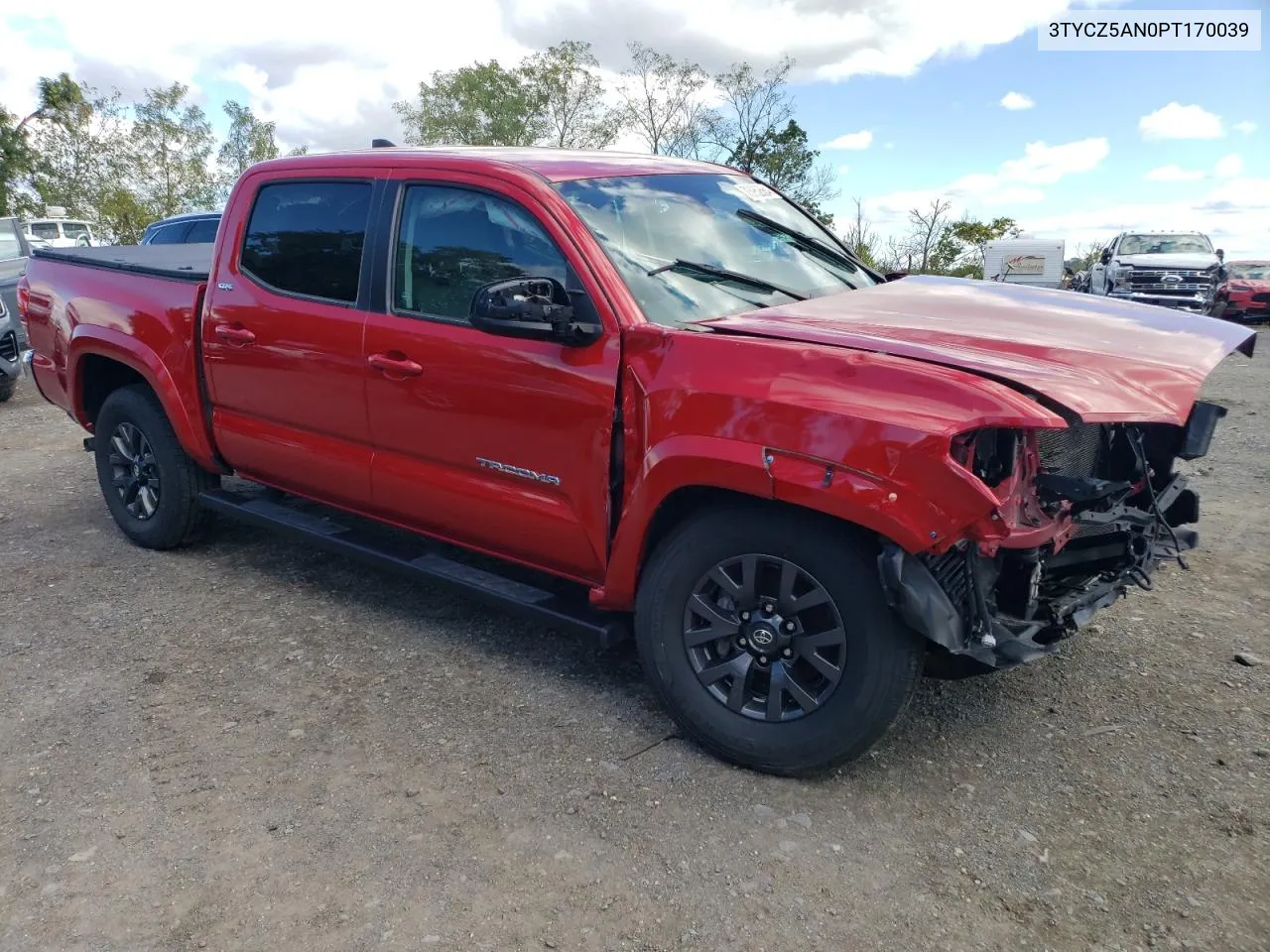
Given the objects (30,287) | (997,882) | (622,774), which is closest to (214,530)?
(30,287)

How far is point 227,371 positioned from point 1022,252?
3001 centimetres

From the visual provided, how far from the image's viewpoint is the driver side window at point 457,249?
3.54 m

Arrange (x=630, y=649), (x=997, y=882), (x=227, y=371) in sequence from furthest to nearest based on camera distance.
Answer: (x=227, y=371) → (x=630, y=649) → (x=997, y=882)

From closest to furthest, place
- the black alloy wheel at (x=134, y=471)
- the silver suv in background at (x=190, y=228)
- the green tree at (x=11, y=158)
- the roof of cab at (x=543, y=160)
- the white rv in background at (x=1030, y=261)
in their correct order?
the roof of cab at (x=543, y=160) < the black alloy wheel at (x=134, y=471) < the silver suv in background at (x=190, y=228) < the white rv in background at (x=1030, y=261) < the green tree at (x=11, y=158)

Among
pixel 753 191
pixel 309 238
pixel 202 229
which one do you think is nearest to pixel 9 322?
pixel 202 229

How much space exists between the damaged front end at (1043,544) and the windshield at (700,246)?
1125mm

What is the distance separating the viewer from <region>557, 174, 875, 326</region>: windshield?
11.3 feet

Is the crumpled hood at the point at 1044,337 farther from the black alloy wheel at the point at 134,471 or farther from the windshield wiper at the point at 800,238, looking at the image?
the black alloy wheel at the point at 134,471

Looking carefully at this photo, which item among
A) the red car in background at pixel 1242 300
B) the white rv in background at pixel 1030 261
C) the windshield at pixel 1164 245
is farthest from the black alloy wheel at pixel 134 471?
the white rv in background at pixel 1030 261

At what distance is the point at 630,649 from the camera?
4117mm

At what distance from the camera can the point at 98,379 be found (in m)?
5.44

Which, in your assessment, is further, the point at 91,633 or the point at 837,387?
the point at 91,633

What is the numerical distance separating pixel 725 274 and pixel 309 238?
181 cm

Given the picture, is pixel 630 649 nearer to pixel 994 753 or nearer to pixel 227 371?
pixel 994 753
